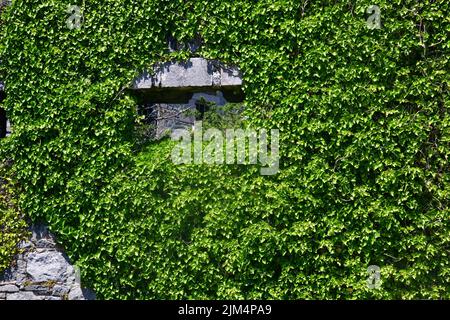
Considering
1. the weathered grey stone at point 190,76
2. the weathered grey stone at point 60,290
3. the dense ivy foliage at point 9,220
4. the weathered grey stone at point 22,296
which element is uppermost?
the weathered grey stone at point 190,76

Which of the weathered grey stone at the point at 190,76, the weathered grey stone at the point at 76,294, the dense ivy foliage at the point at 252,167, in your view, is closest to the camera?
the dense ivy foliage at the point at 252,167

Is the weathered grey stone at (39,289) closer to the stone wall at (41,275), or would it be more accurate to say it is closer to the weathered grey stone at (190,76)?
the stone wall at (41,275)

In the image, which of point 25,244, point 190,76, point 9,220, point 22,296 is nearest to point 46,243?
point 25,244

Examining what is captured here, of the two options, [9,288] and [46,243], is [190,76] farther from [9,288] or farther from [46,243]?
[9,288]

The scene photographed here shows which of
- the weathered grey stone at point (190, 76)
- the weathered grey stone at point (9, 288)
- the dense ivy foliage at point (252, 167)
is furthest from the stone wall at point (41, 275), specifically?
the weathered grey stone at point (190, 76)
